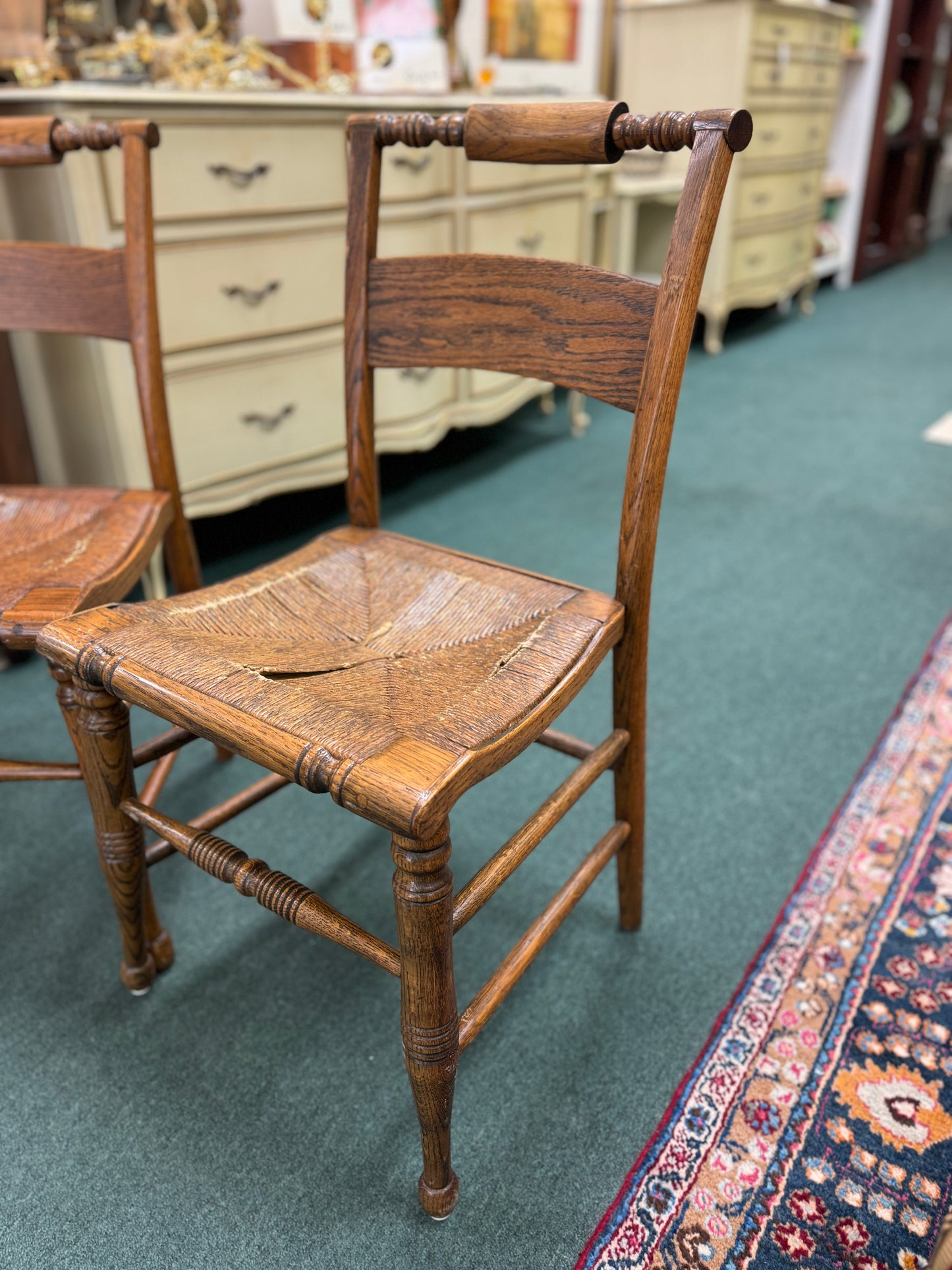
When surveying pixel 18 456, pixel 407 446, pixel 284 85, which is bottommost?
pixel 407 446

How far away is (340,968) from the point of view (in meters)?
1.13

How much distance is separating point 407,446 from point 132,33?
39.6 inches

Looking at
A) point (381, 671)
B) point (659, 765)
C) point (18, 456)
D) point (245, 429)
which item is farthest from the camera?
point (245, 429)

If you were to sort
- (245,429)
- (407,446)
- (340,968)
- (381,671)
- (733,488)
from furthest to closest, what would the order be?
(733,488), (407,446), (245,429), (340,968), (381,671)

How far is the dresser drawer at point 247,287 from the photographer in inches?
65.3

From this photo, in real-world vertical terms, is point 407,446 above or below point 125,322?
below

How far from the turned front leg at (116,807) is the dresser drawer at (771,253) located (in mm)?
3371

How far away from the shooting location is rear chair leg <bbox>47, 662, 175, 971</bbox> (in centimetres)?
95

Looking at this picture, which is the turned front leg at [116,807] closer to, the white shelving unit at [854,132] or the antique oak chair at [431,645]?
the antique oak chair at [431,645]

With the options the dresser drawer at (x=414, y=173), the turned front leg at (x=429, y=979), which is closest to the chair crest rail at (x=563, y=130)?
the turned front leg at (x=429, y=979)

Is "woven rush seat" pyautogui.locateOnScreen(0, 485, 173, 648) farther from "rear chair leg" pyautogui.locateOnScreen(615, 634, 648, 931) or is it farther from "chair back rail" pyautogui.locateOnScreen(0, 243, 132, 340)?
"rear chair leg" pyautogui.locateOnScreen(615, 634, 648, 931)

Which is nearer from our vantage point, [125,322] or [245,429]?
[125,322]

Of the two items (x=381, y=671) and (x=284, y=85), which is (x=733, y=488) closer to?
(x=284, y=85)

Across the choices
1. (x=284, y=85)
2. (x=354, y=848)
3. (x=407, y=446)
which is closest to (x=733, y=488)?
(x=407, y=446)
